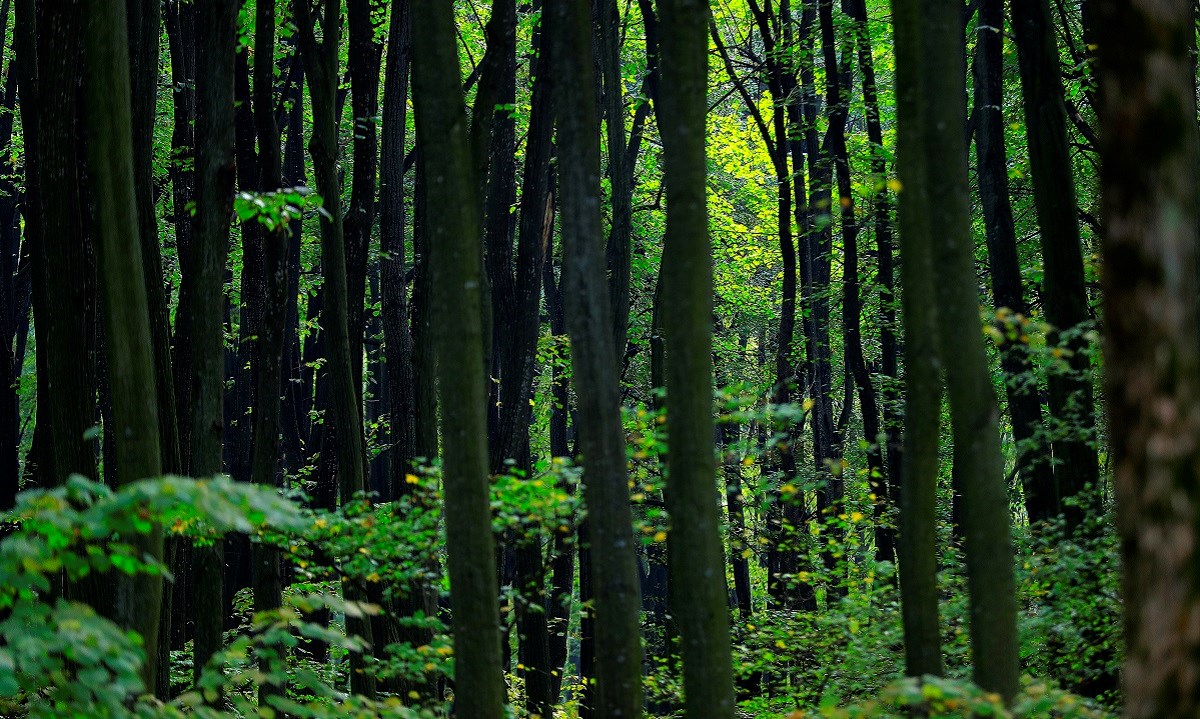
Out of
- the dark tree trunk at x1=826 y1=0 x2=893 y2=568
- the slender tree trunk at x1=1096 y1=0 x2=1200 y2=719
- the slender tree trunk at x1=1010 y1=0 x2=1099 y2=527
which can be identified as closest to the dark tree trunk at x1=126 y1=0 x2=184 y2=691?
the slender tree trunk at x1=1096 y1=0 x2=1200 y2=719

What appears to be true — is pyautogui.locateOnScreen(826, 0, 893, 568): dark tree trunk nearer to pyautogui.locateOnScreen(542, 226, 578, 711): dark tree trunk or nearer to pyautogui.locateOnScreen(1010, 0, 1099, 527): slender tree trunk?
pyautogui.locateOnScreen(542, 226, 578, 711): dark tree trunk

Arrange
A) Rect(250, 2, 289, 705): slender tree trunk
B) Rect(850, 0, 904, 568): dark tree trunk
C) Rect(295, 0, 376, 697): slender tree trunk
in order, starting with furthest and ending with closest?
1. Rect(850, 0, 904, 568): dark tree trunk
2. Rect(295, 0, 376, 697): slender tree trunk
3. Rect(250, 2, 289, 705): slender tree trunk

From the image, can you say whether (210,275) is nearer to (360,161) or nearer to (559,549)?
(360,161)

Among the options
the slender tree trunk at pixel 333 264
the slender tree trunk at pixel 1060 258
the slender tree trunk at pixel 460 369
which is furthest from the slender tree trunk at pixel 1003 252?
the slender tree trunk at pixel 333 264

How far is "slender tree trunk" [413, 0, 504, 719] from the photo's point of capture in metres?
6.03

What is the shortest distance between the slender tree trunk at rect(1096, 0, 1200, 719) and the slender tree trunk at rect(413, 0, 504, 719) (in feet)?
13.5

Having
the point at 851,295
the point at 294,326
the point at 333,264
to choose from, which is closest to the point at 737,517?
the point at 851,295

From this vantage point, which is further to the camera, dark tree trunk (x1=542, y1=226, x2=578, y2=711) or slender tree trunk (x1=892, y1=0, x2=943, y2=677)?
dark tree trunk (x1=542, y1=226, x2=578, y2=711)

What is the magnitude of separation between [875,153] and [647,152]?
9901 mm

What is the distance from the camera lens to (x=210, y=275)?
8875 millimetres

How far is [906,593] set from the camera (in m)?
6.05

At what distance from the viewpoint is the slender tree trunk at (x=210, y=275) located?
28.1ft

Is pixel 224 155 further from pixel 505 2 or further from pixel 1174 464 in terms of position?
pixel 1174 464

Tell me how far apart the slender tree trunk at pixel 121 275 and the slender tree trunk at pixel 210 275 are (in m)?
2.00
